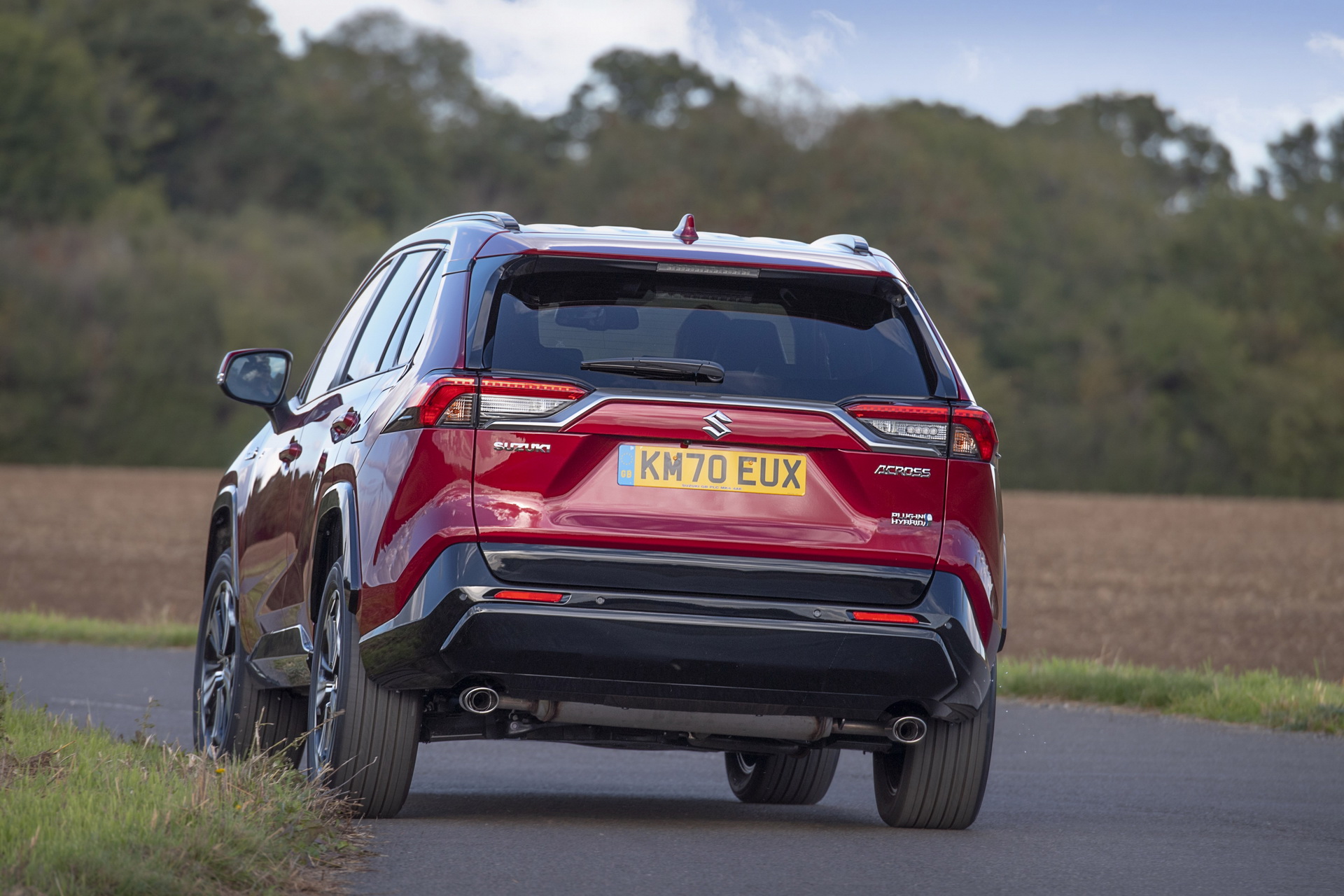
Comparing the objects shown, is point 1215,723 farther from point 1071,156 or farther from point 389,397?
point 1071,156

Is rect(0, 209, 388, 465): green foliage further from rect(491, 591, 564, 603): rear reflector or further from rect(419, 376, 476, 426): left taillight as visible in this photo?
rect(491, 591, 564, 603): rear reflector

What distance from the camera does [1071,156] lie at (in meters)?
94.7

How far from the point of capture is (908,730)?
20.7ft

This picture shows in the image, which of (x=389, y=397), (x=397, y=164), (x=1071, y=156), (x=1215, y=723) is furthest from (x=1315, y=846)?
(x=397, y=164)

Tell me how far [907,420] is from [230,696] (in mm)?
3266

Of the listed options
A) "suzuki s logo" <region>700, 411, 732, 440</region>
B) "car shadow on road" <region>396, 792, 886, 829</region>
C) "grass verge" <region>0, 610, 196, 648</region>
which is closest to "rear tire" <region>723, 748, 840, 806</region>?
"car shadow on road" <region>396, 792, 886, 829</region>

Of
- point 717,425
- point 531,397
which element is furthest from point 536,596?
point 717,425

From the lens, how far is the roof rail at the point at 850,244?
6719 millimetres

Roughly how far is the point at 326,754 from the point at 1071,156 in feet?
300

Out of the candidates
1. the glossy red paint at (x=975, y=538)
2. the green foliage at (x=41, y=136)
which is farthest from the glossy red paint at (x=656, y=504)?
the green foliage at (x=41, y=136)

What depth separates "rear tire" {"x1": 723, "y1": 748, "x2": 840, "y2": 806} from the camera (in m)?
7.94

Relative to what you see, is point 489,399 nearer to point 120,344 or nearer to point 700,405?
point 700,405

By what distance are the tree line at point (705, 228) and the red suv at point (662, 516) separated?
66.8 m

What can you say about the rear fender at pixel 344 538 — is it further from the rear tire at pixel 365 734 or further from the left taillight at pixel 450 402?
the left taillight at pixel 450 402
